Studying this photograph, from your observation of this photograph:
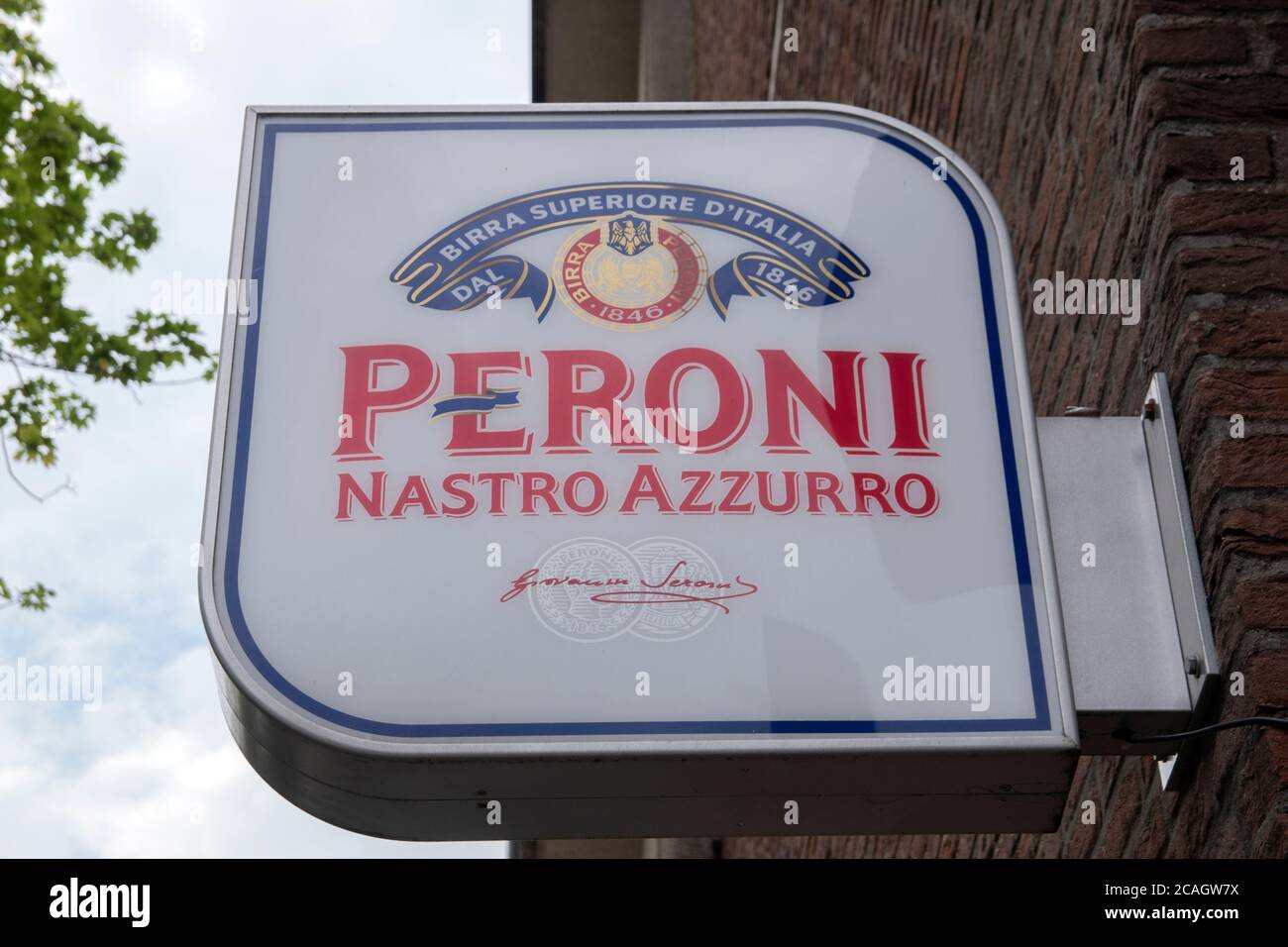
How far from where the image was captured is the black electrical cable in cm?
208

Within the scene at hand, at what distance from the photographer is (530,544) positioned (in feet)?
7.05

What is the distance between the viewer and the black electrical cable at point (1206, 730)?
2.08 metres

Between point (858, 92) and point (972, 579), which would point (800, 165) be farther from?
point (858, 92)

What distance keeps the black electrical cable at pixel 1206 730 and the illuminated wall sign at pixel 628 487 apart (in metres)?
0.25

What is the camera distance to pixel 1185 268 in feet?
8.12

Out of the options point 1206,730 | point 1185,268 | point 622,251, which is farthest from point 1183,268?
point 622,251

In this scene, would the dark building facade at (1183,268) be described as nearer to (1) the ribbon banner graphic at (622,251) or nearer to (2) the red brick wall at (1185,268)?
(2) the red brick wall at (1185,268)
